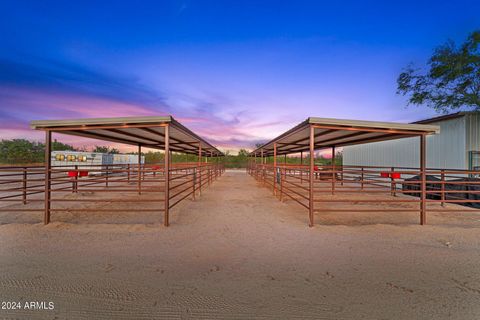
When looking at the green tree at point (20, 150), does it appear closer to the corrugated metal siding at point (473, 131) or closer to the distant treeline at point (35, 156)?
the distant treeline at point (35, 156)

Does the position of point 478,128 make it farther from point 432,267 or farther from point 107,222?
point 107,222

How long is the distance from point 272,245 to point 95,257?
277 centimetres

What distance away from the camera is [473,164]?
8.40 meters

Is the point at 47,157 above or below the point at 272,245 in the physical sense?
above

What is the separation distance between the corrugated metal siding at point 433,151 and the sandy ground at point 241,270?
624cm

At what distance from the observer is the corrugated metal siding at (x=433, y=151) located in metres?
8.75

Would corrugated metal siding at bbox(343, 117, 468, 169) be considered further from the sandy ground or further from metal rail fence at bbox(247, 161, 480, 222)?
the sandy ground

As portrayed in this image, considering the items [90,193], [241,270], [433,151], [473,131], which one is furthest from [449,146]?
[90,193]

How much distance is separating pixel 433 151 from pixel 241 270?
12.0 metres

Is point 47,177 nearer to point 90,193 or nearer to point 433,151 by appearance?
Result: point 90,193

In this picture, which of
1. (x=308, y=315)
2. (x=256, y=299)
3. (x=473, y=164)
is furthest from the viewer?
(x=473, y=164)

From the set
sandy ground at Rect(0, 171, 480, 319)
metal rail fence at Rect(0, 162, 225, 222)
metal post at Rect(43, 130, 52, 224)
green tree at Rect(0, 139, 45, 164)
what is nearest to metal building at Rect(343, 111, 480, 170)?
sandy ground at Rect(0, 171, 480, 319)

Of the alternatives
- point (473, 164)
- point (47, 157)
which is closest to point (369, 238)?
point (47, 157)

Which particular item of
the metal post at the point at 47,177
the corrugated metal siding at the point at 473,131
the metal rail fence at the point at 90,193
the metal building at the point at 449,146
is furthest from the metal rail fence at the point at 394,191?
the metal post at the point at 47,177
